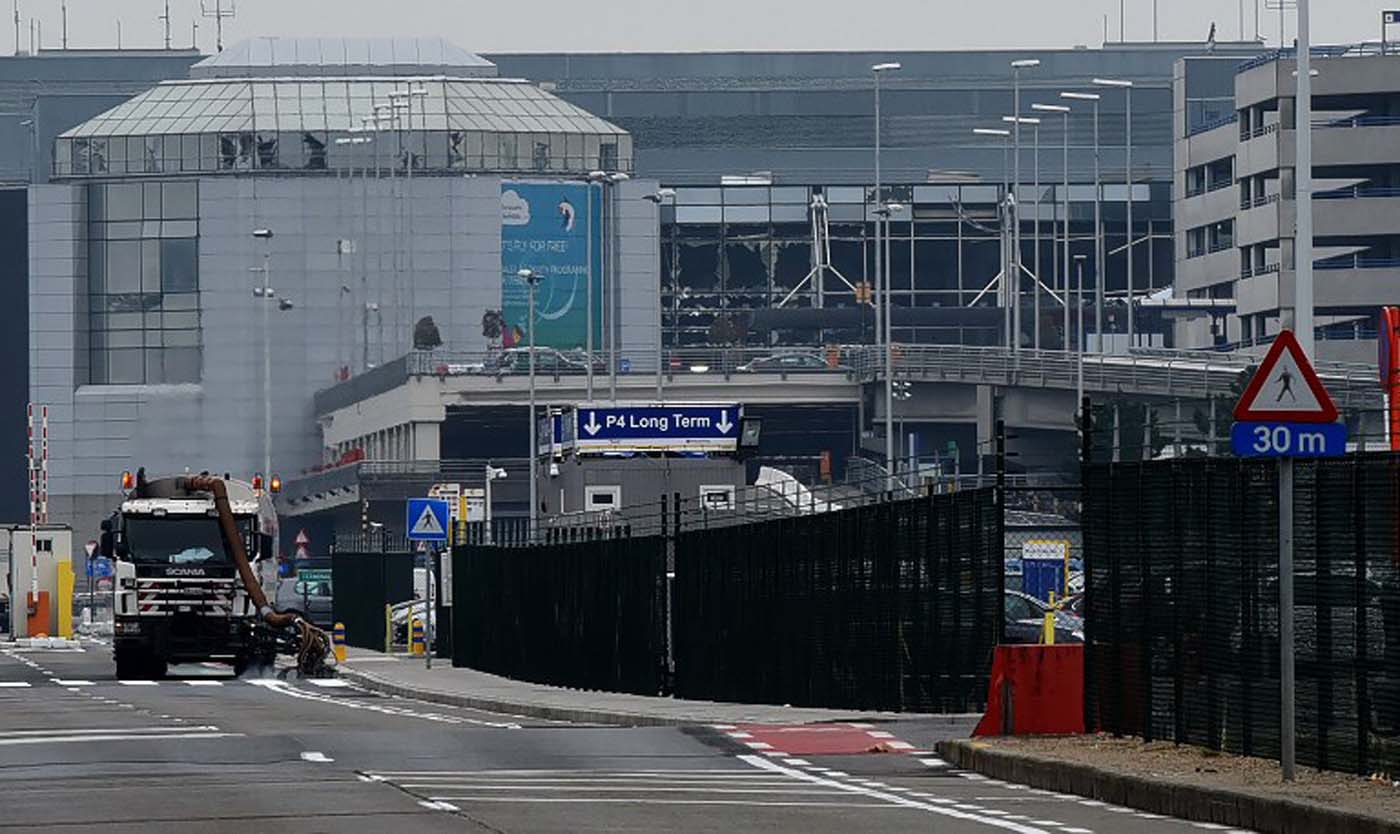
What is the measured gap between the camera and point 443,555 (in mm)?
60219

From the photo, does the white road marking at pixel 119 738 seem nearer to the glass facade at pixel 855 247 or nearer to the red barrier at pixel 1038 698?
the red barrier at pixel 1038 698

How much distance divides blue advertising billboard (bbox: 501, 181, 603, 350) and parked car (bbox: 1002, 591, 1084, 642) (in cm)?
9560

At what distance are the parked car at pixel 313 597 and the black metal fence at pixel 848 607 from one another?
35.2 meters

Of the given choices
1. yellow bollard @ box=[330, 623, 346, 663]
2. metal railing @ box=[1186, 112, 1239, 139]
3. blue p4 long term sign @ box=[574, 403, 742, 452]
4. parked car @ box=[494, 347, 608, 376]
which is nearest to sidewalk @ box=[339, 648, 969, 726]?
yellow bollard @ box=[330, 623, 346, 663]

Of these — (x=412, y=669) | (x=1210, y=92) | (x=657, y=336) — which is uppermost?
(x=1210, y=92)

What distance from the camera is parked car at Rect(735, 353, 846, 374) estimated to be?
126 m

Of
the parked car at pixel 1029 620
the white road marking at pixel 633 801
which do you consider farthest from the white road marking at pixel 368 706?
the white road marking at pixel 633 801

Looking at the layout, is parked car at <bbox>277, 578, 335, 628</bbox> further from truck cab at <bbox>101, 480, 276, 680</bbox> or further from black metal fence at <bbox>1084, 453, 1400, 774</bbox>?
black metal fence at <bbox>1084, 453, 1400, 774</bbox>

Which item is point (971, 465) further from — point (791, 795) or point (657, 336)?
point (791, 795)

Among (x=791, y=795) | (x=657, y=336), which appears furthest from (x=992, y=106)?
(x=791, y=795)

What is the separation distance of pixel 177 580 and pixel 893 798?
29.6 m

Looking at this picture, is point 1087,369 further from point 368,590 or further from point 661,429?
point 661,429

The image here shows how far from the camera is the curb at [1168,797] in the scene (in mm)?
18531

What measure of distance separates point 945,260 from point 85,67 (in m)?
42.1
